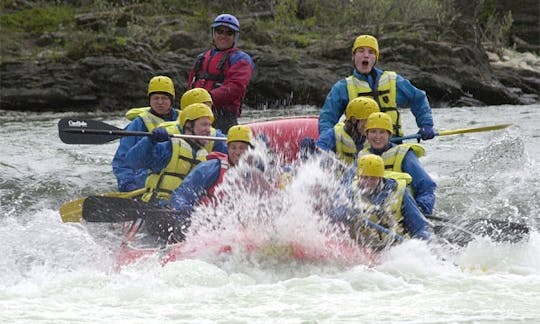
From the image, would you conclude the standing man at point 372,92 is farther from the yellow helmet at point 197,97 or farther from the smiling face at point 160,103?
the smiling face at point 160,103

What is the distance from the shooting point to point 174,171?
26.9ft

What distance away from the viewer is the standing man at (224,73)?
951 centimetres

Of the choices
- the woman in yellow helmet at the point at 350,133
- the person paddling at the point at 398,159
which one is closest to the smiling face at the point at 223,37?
the woman in yellow helmet at the point at 350,133

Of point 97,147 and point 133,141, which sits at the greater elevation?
point 133,141

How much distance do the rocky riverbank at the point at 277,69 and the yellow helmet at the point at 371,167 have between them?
1194 centimetres

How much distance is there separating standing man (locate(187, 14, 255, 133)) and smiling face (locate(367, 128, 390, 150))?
2.06m

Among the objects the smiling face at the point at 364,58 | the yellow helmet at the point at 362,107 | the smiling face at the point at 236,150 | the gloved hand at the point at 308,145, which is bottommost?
the gloved hand at the point at 308,145

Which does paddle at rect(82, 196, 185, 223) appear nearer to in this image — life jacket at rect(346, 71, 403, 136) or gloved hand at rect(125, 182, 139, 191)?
gloved hand at rect(125, 182, 139, 191)

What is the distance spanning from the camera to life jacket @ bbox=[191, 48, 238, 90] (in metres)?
9.60

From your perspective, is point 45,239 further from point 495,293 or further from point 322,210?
point 495,293

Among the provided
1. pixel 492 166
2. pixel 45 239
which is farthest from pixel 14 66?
pixel 45 239

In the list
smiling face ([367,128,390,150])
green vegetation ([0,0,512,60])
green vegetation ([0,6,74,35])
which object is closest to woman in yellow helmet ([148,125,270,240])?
smiling face ([367,128,390,150])

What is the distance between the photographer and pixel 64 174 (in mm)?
12156

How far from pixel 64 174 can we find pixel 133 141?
3.48 meters
